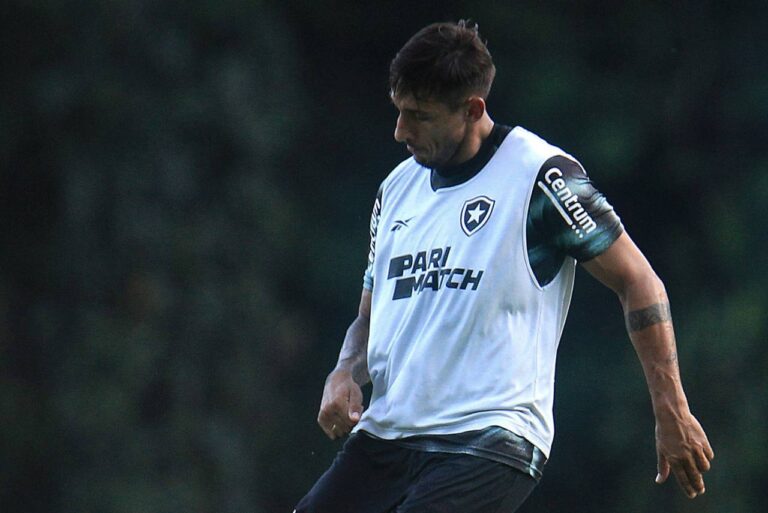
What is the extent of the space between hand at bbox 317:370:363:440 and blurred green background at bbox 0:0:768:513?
3011 millimetres

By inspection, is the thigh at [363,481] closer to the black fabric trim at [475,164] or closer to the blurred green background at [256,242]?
the black fabric trim at [475,164]

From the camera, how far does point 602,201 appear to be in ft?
10.7

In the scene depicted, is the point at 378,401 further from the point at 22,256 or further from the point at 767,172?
the point at 767,172

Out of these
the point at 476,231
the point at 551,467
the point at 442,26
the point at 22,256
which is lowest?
the point at 551,467

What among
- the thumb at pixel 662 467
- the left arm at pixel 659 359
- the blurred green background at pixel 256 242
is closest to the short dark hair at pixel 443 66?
the left arm at pixel 659 359

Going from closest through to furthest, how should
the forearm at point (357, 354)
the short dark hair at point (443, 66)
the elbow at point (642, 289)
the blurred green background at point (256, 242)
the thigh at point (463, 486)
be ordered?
the thigh at point (463, 486) → the elbow at point (642, 289) → the short dark hair at point (443, 66) → the forearm at point (357, 354) → the blurred green background at point (256, 242)

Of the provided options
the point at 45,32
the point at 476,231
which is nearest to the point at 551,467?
the point at 45,32

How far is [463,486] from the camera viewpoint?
315 cm

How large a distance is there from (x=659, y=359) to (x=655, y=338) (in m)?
0.05

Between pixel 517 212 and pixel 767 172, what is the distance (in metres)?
3.99

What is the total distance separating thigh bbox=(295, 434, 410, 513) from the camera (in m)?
3.33

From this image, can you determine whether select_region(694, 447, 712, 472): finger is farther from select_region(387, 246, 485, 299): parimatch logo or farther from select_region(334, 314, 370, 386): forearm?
select_region(334, 314, 370, 386): forearm

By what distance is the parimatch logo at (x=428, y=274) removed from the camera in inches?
129

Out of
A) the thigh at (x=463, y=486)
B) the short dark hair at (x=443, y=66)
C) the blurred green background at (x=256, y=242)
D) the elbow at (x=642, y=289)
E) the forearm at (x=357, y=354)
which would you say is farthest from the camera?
the blurred green background at (x=256, y=242)
